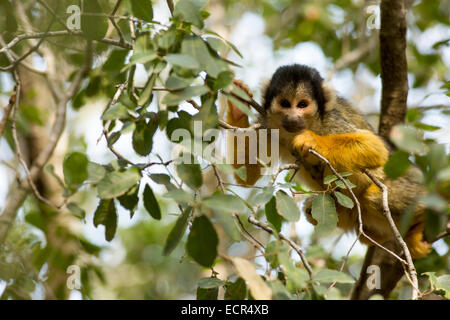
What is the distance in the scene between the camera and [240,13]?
11.7 m

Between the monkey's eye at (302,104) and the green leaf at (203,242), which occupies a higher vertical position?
the monkey's eye at (302,104)

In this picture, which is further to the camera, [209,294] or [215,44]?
[209,294]

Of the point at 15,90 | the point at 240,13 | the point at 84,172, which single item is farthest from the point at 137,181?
the point at 240,13

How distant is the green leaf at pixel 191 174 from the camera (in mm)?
2695

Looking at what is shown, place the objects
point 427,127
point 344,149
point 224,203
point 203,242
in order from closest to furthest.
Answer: point 224,203 → point 203,242 → point 344,149 → point 427,127

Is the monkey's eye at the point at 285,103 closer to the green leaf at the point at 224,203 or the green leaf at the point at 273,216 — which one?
the green leaf at the point at 273,216

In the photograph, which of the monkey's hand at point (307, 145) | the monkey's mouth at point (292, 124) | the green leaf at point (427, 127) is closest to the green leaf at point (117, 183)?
the monkey's hand at point (307, 145)

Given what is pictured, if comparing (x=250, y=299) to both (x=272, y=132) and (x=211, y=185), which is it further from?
(x=211, y=185)

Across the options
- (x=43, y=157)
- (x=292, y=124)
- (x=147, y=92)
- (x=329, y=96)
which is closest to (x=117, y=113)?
(x=147, y=92)

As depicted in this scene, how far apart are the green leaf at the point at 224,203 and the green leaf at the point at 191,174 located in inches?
7.5

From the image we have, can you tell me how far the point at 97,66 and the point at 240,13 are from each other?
270 inches

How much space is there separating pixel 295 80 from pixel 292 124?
2.00 feet

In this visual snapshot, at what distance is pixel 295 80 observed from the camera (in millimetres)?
5379

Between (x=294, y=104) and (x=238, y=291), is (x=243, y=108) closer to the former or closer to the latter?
(x=238, y=291)
